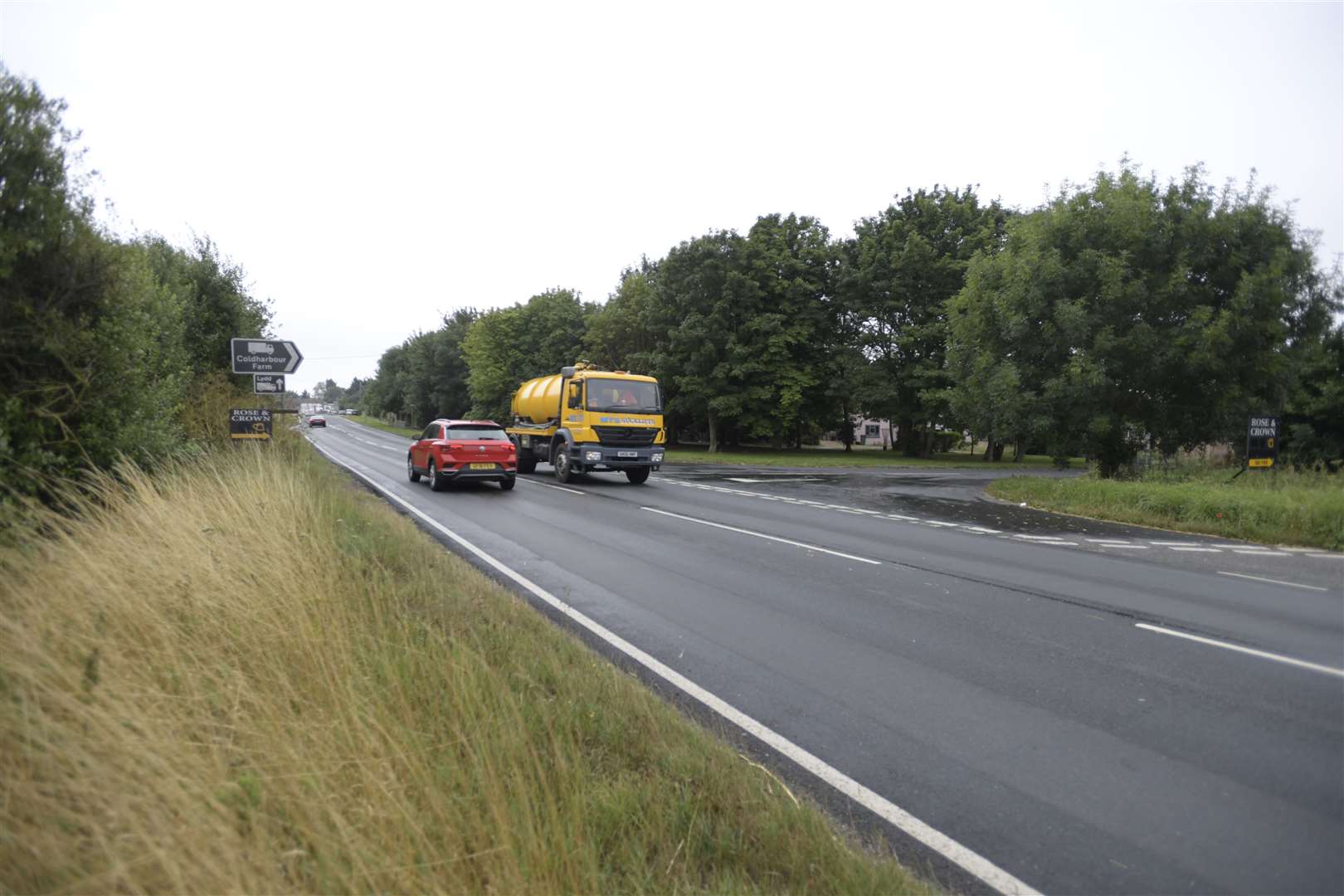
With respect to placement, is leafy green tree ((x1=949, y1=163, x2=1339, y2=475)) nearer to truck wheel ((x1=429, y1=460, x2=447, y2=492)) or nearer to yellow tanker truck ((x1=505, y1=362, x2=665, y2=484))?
yellow tanker truck ((x1=505, y1=362, x2=665, y2=484))

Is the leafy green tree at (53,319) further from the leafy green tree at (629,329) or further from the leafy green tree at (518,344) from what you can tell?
the leafy green tree at (518,344)

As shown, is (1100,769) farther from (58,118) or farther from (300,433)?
(300,433)

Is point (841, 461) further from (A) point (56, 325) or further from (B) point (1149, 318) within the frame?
(A) point (56, 325)

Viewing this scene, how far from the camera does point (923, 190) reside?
44.1 metres

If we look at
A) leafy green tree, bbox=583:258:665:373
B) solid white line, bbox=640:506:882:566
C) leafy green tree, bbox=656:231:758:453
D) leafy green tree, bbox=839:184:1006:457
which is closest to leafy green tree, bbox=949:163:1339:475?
solid white line, bbox=640:506:882:566

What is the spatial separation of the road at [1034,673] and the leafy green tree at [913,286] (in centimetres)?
3045

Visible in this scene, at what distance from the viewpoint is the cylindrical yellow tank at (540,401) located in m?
23.2

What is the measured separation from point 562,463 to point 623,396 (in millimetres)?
2792

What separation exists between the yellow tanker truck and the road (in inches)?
322

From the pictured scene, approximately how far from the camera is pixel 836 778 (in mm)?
4047

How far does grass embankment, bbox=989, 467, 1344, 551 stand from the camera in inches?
500

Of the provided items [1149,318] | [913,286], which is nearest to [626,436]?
[1149,318]

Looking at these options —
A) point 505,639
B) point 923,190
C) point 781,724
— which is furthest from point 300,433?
point 923,190

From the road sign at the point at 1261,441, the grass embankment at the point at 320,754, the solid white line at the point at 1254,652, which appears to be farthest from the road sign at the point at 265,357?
the road sign at the point at 1261,441
